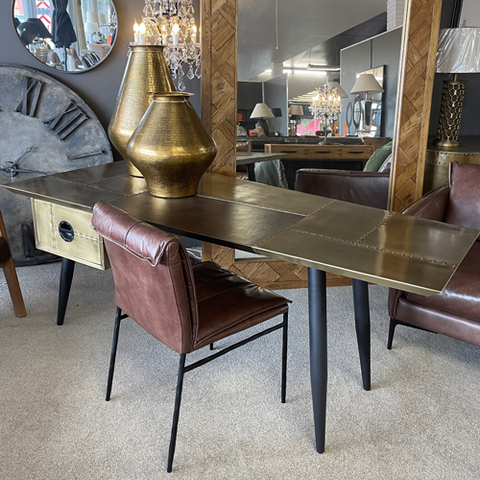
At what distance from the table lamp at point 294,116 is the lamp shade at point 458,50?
824 millimetres

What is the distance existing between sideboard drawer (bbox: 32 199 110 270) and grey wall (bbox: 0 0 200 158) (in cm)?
99

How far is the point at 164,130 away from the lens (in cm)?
186

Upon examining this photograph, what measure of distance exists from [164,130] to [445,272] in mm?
1152

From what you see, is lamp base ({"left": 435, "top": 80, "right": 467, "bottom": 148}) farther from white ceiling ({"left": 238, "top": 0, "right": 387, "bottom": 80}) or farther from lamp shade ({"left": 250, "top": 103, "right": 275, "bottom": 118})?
lamp shade ({"left": 250, "top": 103, "right": 275, "bottom": 118})

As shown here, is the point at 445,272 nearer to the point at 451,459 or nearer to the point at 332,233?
the point at 332,233

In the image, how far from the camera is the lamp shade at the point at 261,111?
255 centimetres

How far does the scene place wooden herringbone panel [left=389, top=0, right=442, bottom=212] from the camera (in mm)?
2465

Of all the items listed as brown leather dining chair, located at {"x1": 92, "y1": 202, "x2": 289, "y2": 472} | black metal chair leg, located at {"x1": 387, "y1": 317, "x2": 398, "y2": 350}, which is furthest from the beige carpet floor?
brown leather dining chair, located at {"x1": 92, "y1": 202, "x2": 289, "y2": 472}

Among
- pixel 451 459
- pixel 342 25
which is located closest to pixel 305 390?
pixel 451 459

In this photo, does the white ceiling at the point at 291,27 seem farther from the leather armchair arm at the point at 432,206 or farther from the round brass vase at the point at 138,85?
the leather armchair arm at the point at 432,206

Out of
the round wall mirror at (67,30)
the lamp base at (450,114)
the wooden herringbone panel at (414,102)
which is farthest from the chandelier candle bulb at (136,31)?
the lamp base at (450,114)

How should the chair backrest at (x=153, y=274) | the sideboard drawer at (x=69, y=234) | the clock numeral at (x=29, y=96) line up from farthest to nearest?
the clock numeral at (x=29, y=96)
the sideboard drawer at (x=69, y=234)
the chair backrest at (x=153, y=274)

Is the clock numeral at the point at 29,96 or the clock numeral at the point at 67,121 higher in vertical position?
the clock numeral at the point at 29,96

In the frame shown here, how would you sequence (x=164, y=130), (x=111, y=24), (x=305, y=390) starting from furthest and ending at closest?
(x=111, y=24) < (x=305, y=390) < (x=164, y=130)
